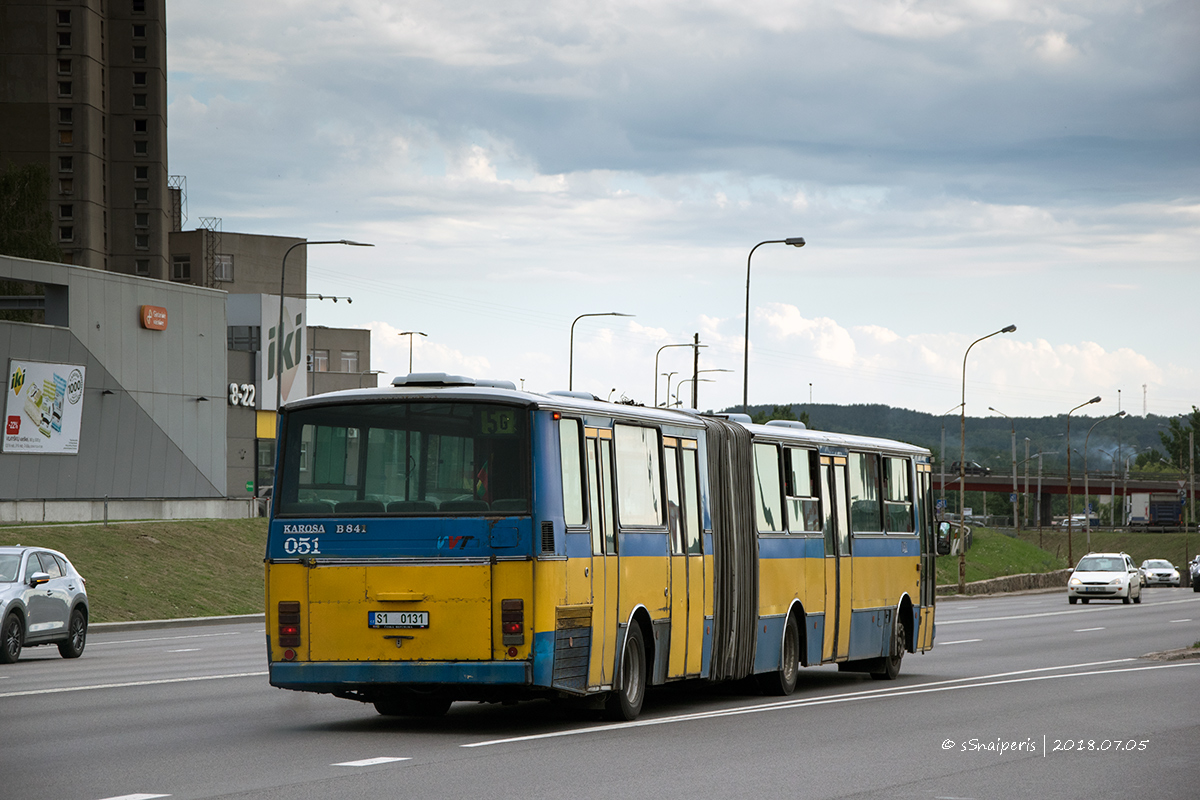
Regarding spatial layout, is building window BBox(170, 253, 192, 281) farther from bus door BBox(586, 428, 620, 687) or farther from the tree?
bus door BBox(586, 428, 620, 687)

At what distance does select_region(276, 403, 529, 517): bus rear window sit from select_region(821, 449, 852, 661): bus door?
675 cm

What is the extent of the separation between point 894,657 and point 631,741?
929 centimetres

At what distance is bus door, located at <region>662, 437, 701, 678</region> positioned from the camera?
15359 millimetres

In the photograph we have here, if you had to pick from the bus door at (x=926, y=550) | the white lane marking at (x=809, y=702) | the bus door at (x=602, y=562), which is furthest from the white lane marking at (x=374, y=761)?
the bus door at (x=926, y=550)

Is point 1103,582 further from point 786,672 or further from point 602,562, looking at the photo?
point 602,562

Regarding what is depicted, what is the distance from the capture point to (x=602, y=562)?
45.9 ft

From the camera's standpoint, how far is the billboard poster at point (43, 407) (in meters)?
54.6

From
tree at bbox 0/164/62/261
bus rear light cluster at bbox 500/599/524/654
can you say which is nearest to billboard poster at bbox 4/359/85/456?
tree at bbox 0/164/62/261

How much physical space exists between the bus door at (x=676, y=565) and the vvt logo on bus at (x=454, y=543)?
2.77m

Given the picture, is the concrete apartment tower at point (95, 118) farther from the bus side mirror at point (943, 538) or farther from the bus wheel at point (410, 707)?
the bus wheel at point (410, 707)

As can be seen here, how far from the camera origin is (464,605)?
13.0 metres

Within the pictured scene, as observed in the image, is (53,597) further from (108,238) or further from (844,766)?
(108,238)

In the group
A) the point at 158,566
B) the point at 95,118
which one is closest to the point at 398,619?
the point at 158,566

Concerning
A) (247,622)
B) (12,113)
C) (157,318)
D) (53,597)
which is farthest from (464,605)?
(12,113)
